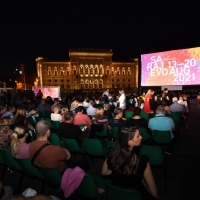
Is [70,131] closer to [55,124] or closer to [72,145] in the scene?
[72,145]

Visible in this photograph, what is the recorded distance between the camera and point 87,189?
2.96 m

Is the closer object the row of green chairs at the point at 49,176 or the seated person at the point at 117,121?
the row of green chairs at the point at 49,176

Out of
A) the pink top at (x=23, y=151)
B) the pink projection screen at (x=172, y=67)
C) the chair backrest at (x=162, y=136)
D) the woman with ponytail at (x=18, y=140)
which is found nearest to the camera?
the pink top at (x=23, y=151)

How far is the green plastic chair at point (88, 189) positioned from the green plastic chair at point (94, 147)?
6.25ft

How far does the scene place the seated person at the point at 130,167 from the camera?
8.30 ft

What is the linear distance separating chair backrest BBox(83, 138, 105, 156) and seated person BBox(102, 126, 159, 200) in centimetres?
222

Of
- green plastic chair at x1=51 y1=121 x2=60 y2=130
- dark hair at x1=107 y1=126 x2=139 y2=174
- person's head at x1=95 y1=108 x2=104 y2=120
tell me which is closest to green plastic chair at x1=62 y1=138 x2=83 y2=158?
person's head at x1=95 y1=108 x2=104 y2=120

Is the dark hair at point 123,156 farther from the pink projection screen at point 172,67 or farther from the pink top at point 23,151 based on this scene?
the pink projection screen at point 172,67

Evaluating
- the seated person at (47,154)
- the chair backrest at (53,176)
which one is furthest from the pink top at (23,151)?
the chair backrest at (53,176)

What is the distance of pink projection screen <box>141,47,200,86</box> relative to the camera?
16.9 meters

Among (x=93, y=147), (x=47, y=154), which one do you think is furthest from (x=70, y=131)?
(x=47, y=154)

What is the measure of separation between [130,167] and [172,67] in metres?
16.7

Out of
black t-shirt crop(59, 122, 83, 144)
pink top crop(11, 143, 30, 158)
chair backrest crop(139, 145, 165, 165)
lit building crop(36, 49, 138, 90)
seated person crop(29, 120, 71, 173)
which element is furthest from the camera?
lit building crop(36, 49, 138, 90)

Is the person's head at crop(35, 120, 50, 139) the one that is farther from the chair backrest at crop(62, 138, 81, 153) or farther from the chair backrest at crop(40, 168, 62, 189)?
the chair backrest at crop(62, 138, 81, 153)
